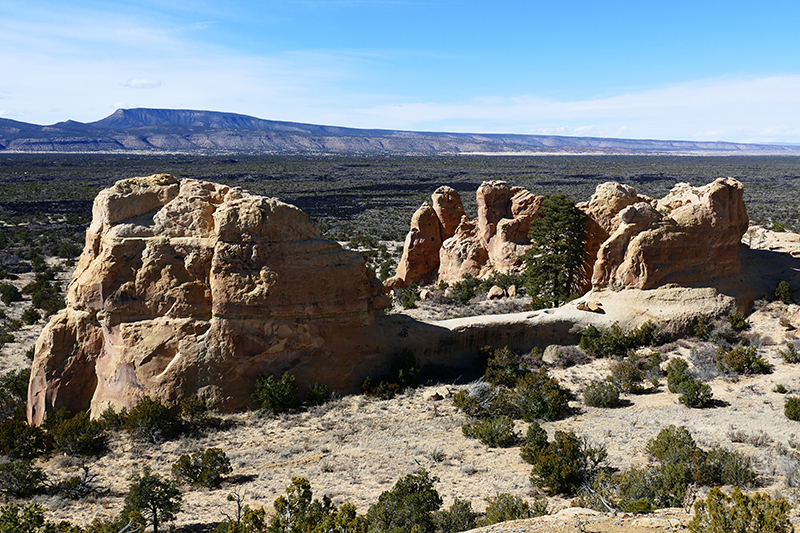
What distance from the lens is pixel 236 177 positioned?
4951 inches

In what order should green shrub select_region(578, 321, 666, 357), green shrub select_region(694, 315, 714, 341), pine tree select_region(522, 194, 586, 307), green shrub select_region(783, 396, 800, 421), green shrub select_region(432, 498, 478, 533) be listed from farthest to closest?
pine tree select_region(522, 194, 586, 307)
green shrub select_region(694, 315, 714, 341)
green shrub select_region(578, 321, 666, 357)
green shrub select_region(783, 396, 800, 421)
green shrub select_region(432, 498, 478, 533)

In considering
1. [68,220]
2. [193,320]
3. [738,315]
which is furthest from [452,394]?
[68,220]

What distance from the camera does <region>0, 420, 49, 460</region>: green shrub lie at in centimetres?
1495

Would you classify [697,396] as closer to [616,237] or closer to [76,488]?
[616,237]

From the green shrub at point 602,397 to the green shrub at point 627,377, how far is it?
3.72 feet

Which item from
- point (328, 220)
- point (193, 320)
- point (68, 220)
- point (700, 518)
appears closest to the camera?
point (700, 518)

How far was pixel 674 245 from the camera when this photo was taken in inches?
891

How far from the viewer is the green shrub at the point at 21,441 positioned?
1495cm

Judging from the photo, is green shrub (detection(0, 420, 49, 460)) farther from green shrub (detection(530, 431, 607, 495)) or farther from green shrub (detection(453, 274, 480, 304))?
green shrub (detection(453, 274, 480, 304))

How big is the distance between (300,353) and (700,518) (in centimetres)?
1305

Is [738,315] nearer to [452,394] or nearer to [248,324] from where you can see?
[452,394]

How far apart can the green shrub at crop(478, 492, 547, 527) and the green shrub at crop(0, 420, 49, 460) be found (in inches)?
492

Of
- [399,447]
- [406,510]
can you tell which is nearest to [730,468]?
[406,510]

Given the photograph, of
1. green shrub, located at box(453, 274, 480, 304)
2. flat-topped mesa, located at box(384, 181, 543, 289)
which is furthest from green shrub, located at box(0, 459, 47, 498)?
flat-topped mesa, located at box(384, 181, 543, 289)
